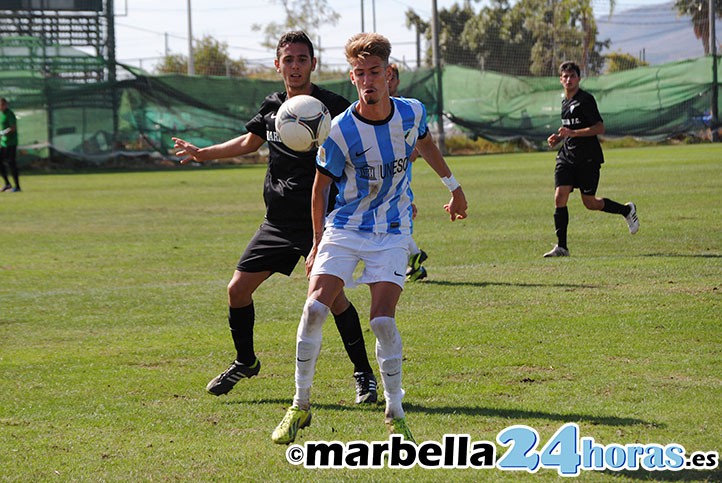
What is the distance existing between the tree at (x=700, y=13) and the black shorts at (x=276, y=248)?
151 ft

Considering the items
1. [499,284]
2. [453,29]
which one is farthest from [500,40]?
[499,284]

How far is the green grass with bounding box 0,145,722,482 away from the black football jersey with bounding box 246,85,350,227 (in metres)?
1.03

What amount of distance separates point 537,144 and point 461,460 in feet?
116

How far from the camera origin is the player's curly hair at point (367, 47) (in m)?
5.25

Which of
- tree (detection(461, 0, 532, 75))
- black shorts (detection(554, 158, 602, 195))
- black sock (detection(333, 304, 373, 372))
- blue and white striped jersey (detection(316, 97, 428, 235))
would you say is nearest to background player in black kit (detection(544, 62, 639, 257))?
black shorts (detection(554, 158, 602, 195))

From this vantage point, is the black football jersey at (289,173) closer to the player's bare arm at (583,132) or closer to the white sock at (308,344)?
the white sock at (308,344)

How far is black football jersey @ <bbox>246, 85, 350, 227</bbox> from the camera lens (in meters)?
6.23

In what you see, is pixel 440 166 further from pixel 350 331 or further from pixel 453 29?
pixel 453 29

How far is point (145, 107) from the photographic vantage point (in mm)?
35062

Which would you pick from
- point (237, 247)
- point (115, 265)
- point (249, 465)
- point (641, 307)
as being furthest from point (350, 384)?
point (237, 247)

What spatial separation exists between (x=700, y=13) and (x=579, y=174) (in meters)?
51.9

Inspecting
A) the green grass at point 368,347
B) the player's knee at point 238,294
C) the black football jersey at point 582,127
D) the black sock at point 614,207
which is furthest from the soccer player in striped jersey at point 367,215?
the black sock at point 614,207

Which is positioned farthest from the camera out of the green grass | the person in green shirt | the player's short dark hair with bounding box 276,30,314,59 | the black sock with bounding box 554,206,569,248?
the person in green shirt

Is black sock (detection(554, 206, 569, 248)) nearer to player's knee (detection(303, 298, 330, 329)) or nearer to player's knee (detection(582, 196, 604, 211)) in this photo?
player's knee (detection(582, 196, 604, 211))
